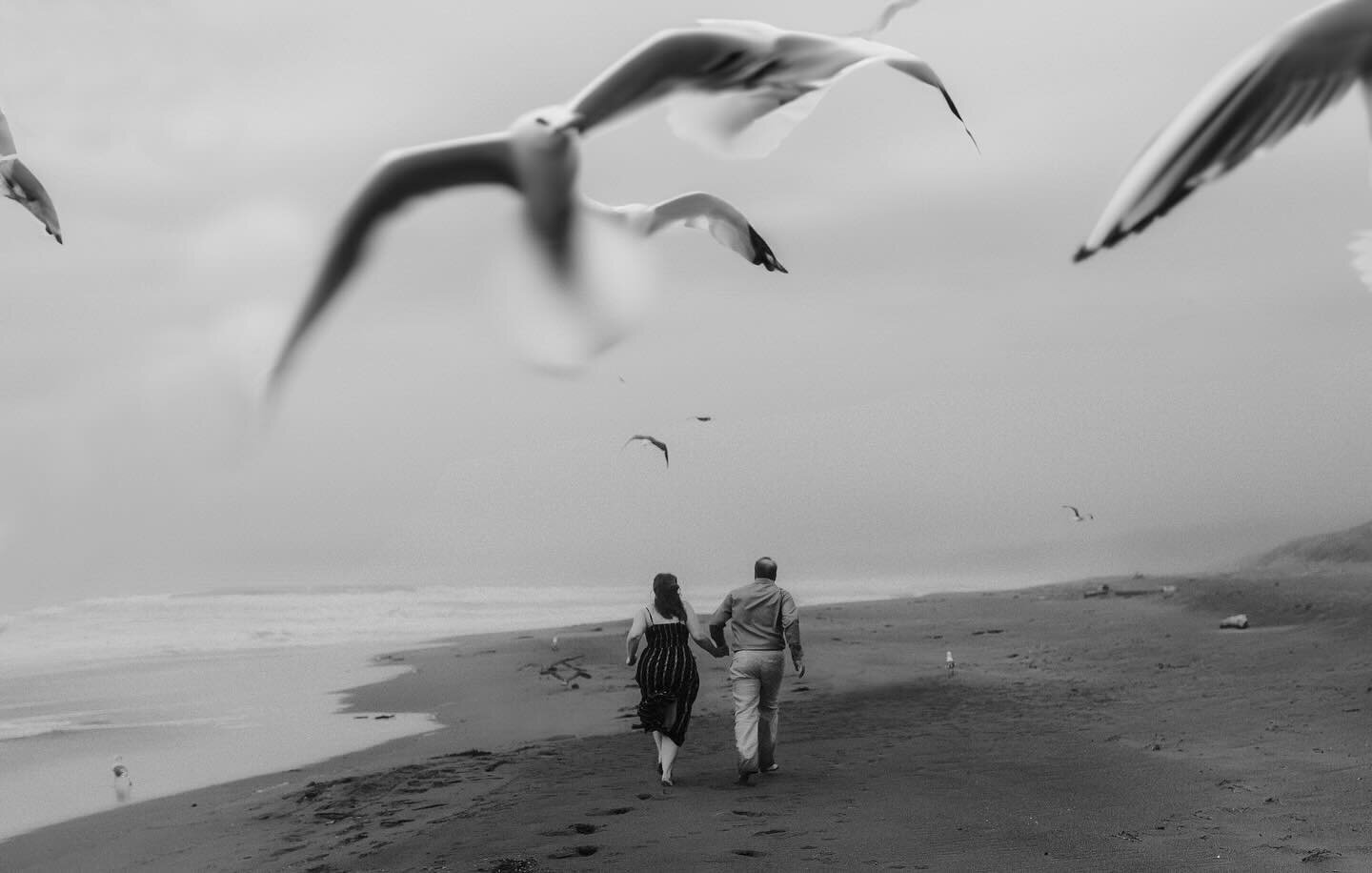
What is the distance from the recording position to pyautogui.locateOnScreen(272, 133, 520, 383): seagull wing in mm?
1183

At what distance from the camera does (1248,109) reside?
3.46ft

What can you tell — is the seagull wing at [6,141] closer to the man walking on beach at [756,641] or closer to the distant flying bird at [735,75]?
the distant flying bird at [735,75]

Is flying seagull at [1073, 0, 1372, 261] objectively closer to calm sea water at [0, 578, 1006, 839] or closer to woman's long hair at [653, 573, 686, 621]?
woman's long hair at [653, 573, 686, 621]

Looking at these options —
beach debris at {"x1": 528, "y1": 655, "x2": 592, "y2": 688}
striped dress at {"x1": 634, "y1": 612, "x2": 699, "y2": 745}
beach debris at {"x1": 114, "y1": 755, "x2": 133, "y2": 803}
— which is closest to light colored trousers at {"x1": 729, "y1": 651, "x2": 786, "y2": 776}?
striped dress at {"x1": 634, "y1": 612, "x2": 699, "y2": 745}

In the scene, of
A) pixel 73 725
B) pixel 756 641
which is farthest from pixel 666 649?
pixel 73 725

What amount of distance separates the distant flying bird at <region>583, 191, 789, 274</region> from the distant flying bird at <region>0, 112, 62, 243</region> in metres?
1.39

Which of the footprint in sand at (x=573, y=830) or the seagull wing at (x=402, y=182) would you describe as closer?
the seagull wing at (x=402, y=182)

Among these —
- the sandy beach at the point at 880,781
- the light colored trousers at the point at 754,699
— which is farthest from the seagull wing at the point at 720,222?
the light colored trousers at the point at 754,699

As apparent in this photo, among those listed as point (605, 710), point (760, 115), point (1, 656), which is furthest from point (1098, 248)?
point (1, 656)

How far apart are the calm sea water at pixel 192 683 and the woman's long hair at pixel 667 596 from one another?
16.4 feet

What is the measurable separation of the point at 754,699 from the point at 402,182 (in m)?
7.48

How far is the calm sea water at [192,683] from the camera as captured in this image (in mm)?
11516

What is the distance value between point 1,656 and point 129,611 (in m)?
7.80

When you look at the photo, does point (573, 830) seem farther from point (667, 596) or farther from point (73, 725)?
point (73, 725)
